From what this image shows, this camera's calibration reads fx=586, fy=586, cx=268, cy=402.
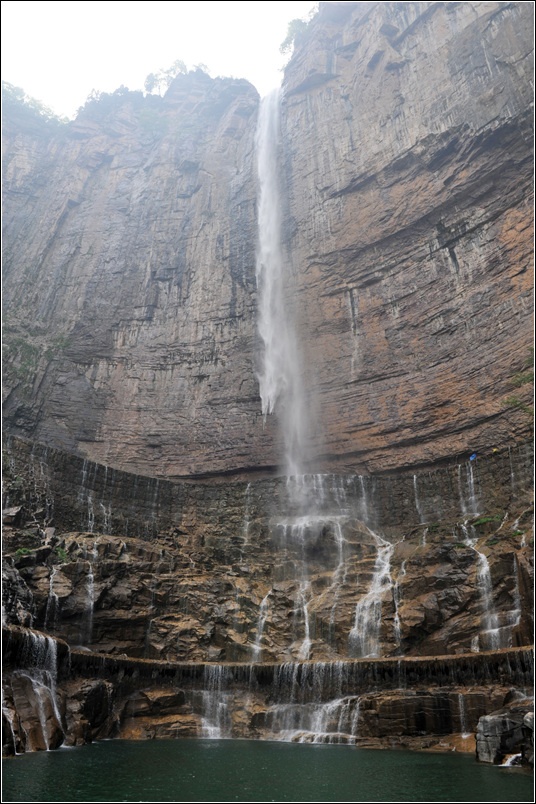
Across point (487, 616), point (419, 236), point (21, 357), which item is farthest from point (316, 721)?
point (21, 357)

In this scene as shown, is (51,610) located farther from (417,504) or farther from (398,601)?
(417,504)

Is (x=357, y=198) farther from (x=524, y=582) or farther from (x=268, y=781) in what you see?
(x=268, y=781)

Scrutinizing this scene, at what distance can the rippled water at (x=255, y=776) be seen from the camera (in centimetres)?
863

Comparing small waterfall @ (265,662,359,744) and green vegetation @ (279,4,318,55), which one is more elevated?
green vegetation @ (279,4,318,55)

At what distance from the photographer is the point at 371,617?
18953 mm

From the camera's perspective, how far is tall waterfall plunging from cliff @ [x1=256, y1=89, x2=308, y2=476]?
30859 mm

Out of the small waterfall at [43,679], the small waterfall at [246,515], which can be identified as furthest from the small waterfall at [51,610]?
the small waterfall at [246,515]

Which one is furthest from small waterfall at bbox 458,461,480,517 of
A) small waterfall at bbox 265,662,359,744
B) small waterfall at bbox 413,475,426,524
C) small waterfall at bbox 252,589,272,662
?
small waterfall at bbox 265,662,359,744

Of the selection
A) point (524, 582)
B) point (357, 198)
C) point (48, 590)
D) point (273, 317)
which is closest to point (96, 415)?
point (273, 317)

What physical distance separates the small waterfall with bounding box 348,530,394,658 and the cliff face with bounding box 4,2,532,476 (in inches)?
305

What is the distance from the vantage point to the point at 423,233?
29453 millimetres

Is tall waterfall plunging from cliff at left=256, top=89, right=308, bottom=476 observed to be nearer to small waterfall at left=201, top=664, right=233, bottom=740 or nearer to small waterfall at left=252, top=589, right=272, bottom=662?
small waterfall at left=252, top=589, right=272, bottom=662

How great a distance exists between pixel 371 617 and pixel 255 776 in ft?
30.8

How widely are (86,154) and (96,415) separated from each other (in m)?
22.1
